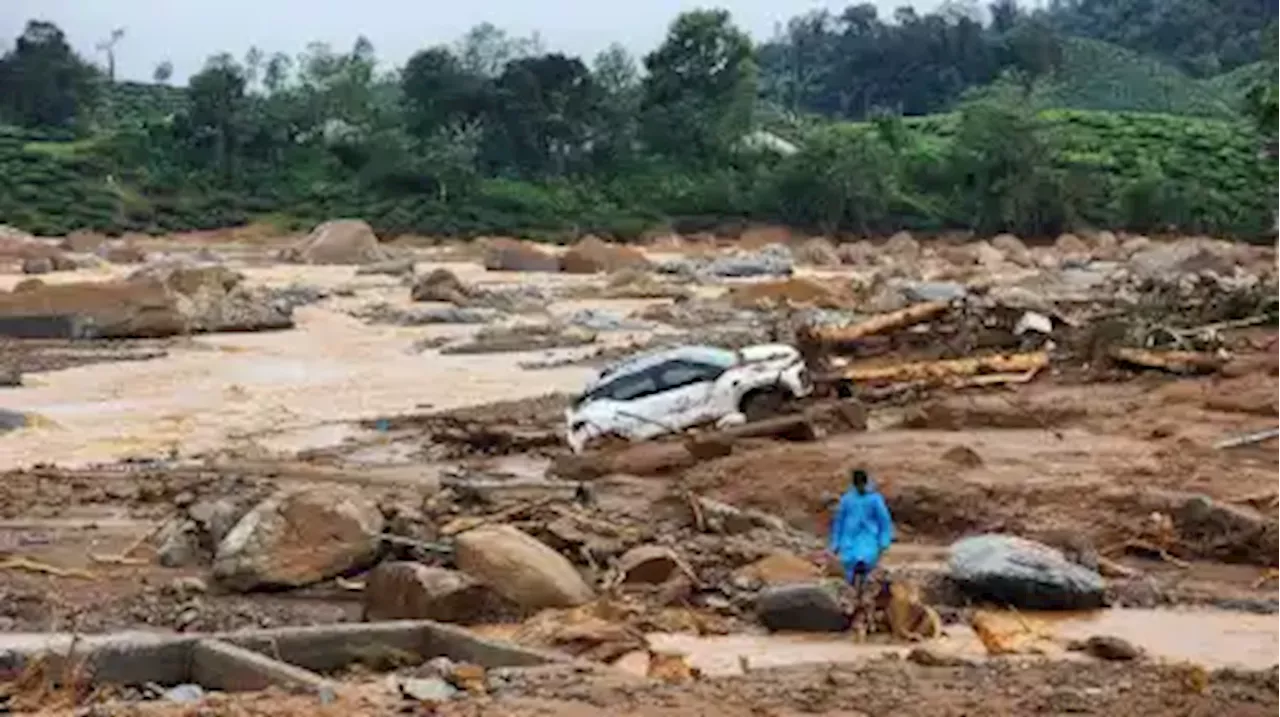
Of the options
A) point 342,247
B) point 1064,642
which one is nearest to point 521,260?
point 342,247

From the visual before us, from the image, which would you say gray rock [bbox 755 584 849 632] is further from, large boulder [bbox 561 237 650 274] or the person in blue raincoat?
large boulder [bbox 561 237 650 274]

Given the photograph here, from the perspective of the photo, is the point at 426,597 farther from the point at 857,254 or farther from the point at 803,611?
the point at 857,254

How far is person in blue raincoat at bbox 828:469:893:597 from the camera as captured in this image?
15586 millimetres

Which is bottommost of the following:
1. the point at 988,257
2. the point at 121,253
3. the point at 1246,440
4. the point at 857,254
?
the point at 121,253

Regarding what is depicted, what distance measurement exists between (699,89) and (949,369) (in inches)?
2899

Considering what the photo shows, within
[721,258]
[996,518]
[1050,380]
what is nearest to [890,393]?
[1050,380]

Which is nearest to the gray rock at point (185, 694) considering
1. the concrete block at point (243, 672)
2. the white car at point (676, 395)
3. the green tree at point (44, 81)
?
the concrete block at point (243, 672)

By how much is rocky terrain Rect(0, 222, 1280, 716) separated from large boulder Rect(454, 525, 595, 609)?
0.11ft

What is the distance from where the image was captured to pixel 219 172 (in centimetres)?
10094

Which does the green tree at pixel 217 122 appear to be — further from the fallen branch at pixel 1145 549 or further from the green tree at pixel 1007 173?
the fallen branch at pixel 1145 549

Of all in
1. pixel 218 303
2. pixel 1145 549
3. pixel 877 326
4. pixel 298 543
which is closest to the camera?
pixel 298 543

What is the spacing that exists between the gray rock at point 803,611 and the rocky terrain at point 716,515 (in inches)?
0.9

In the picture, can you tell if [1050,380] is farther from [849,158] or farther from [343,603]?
[849,158]

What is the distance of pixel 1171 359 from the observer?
3027 centimetres
